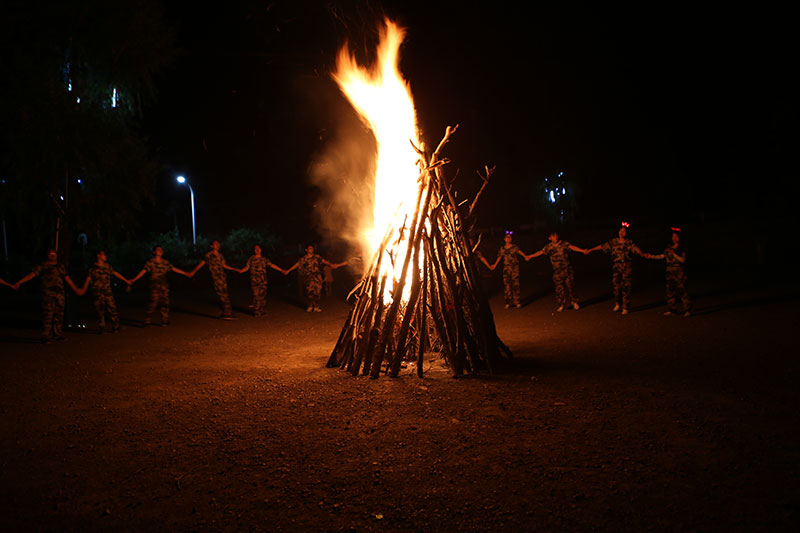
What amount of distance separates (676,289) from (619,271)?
1.18 metres

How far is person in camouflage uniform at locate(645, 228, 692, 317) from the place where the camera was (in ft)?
37.6

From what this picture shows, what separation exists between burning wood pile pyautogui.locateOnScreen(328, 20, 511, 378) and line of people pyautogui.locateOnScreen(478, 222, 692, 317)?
3733 mm

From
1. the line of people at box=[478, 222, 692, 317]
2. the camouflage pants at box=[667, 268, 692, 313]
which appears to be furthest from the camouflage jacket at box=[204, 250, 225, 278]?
the camouflage pants at box=[667, 268, 692, 313]

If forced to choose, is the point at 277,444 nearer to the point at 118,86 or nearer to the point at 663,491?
the point at 663,491

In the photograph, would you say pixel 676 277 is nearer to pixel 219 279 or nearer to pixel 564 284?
pixel 564 284

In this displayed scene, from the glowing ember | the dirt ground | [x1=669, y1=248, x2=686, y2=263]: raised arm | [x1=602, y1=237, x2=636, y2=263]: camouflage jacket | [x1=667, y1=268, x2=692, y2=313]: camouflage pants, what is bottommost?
the dirt ground

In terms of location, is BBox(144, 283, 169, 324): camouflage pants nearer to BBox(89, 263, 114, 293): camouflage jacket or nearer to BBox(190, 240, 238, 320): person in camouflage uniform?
BBox(89, 263, 114, 293): camouflage jacket

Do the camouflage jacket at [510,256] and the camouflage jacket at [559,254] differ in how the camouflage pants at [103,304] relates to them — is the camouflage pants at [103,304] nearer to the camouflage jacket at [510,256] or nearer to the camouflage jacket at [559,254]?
the camouflage jacket at [510,256]

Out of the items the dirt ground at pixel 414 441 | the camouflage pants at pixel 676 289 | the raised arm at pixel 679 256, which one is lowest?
the dirt ground at pixel 414 441

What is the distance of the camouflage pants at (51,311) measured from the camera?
10898mm

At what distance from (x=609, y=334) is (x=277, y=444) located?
6916mm

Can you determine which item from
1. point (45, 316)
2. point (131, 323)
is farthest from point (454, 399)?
point (131, 323)

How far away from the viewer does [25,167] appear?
12.2 meters

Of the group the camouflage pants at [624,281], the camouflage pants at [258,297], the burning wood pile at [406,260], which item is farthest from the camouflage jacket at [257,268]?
the camouflage pants at [624,281]
